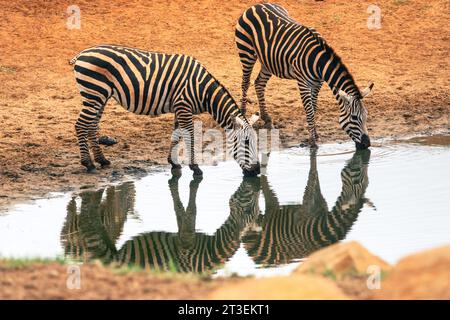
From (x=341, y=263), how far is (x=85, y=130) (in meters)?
6.89

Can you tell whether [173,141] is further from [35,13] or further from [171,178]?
[35,13]

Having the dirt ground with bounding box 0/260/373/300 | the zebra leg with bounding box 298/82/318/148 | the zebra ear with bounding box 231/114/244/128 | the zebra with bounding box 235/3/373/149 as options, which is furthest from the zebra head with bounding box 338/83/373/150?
the dirt ground with bounding box 0/260/373/300

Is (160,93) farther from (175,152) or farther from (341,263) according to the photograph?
(341,263)

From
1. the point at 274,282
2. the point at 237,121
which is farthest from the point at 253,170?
the point at 274,282

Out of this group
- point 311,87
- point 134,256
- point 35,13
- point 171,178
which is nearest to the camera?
point 134,256

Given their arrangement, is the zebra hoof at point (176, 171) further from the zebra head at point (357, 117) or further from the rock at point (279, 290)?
the rock at point (279, 290)

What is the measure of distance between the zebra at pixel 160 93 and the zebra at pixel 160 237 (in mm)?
742

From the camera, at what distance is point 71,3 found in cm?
2327

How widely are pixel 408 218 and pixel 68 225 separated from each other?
14.2 feet

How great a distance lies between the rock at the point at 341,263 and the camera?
8945 mm

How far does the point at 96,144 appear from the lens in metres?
15.2
